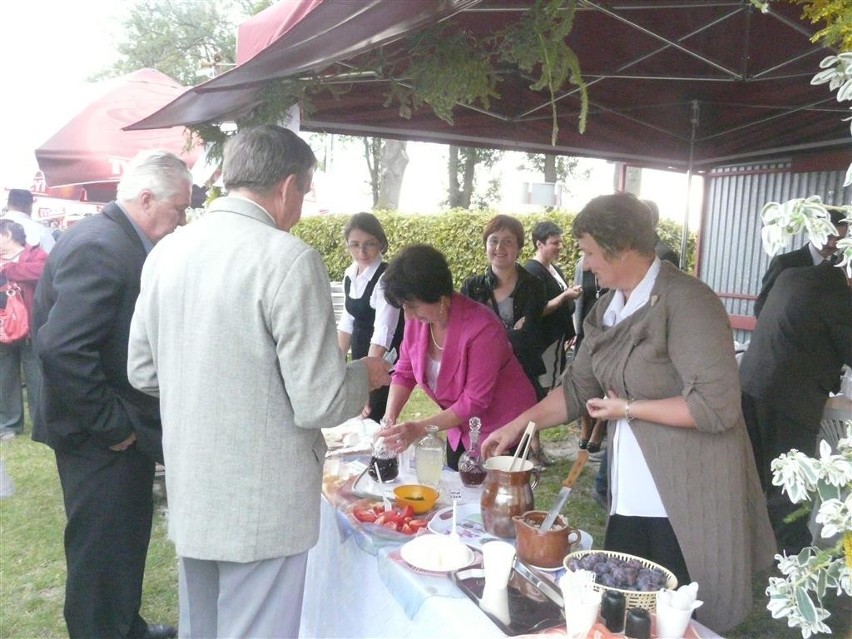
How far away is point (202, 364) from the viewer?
1.48 metres

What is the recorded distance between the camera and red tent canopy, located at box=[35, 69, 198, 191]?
5.52m

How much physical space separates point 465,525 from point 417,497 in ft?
0.62

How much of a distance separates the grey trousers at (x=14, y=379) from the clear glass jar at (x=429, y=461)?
168 inches

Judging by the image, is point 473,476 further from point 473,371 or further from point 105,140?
point 105,140

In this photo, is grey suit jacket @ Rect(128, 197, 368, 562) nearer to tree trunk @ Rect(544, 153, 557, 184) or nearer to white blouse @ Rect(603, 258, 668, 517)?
white blouse @ Rect(603, 258, 668, 517)

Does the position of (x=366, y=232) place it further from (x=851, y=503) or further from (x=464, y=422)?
(x=851, y=503)

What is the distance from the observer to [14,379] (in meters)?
5.26

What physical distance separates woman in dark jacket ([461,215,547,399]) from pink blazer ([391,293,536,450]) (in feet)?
4.96

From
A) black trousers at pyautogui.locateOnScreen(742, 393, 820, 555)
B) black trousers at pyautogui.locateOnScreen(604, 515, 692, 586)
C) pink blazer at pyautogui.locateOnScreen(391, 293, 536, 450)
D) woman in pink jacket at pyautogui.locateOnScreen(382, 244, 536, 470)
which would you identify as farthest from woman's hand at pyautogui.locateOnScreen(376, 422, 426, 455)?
black trousers at pyautogui.locateOnScreen(742, 393, 820, 555)

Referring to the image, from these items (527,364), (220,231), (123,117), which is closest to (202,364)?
(220,231)

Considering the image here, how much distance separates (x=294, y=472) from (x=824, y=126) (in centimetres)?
445

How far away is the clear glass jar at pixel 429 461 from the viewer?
2.09 meters

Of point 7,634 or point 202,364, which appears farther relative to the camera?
point 7,634

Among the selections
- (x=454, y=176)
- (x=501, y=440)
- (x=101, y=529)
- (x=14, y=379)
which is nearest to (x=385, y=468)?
(x=501, y=440)
